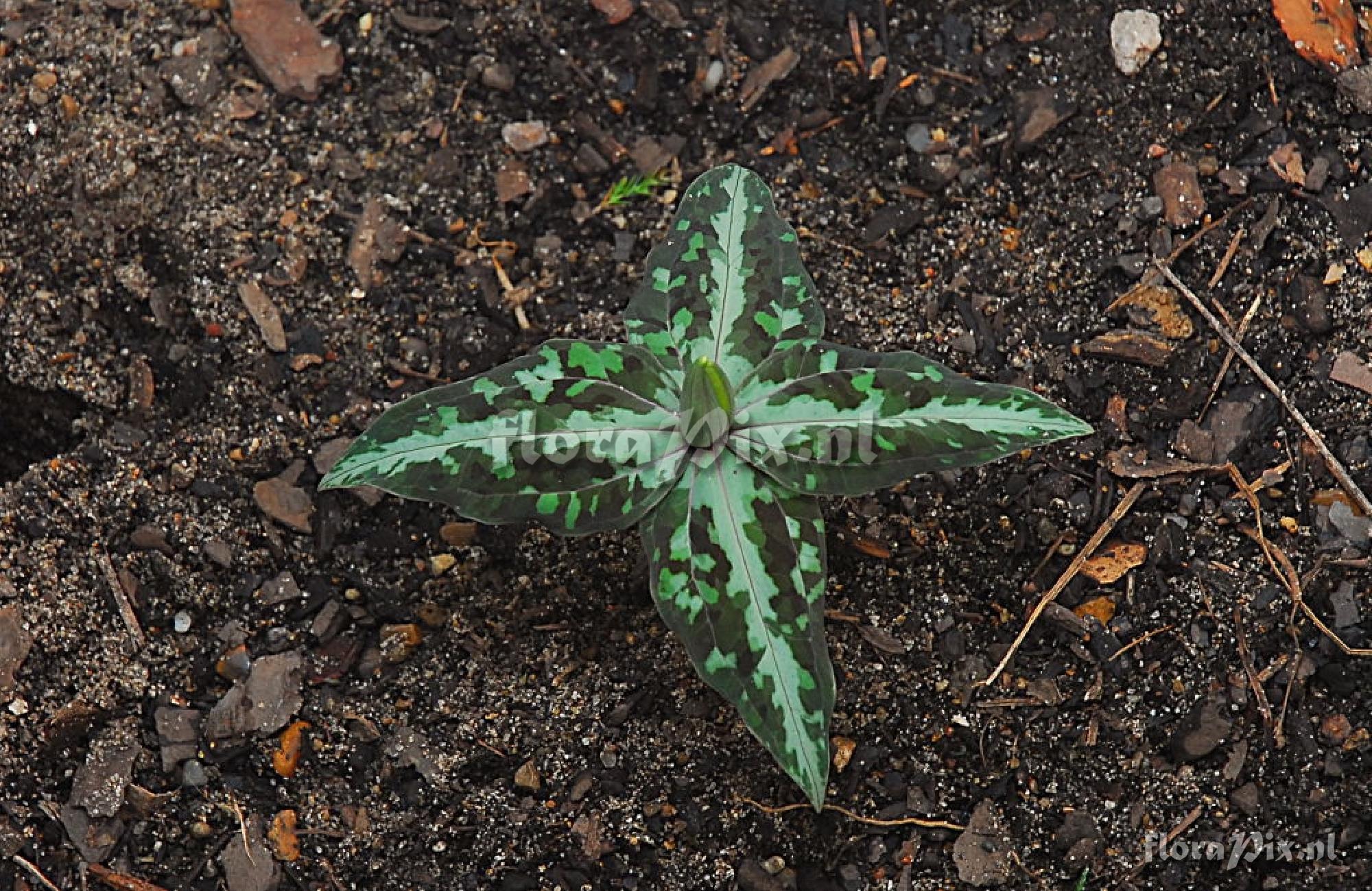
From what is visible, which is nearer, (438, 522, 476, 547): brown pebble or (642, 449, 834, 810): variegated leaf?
(642, 449, 834, 810): variegated leaf

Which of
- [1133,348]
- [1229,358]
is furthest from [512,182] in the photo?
[1229,358]

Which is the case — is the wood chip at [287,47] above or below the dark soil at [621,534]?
above

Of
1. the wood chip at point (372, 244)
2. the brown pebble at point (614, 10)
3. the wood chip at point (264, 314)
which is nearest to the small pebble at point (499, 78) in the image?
the brown pebble at point (614, 10)

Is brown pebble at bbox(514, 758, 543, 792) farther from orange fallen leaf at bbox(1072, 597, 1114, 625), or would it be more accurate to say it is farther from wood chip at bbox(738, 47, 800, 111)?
wood chip at bbox(738, 47, 800, 111)

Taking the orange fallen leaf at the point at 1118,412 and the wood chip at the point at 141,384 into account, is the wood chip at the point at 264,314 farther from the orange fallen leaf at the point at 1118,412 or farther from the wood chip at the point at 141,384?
the orange fallen leaf at the point at 1118,412

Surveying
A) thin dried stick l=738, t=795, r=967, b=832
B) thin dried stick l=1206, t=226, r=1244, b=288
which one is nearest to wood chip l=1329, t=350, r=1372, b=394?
thin dried stick l=1206, t=226, r=1244, b=288

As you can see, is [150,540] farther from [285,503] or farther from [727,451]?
[727,451]
